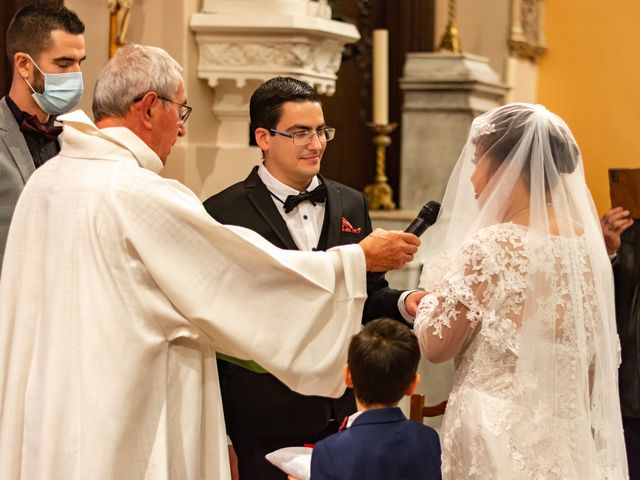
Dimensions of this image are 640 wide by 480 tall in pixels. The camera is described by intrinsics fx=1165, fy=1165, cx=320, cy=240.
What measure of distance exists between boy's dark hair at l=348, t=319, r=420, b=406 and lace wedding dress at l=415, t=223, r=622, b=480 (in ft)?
0.94

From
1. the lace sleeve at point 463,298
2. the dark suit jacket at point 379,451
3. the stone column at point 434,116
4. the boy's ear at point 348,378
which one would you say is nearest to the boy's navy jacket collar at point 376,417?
the dark suit jacket at point 379,451

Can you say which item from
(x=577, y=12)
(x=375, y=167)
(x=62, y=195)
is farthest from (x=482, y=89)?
(x=62, y=195)

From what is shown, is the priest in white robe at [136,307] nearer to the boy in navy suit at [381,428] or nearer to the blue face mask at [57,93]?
the boy in navy suit at [381,428]

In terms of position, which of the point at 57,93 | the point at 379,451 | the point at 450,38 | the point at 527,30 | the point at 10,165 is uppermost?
the point at 527,30

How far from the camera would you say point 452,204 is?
3.38m

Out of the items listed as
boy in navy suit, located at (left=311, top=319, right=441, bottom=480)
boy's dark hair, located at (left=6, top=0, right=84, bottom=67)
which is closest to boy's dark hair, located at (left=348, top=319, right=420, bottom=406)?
A: boy in navy suit, located at (left=311, top=319, right=441, bottom=480)

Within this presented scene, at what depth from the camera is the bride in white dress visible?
9.75 ft

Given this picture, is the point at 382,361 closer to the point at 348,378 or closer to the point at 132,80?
the point at 348,378

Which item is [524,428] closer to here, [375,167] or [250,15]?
[250,15]

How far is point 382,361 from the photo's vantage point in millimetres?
2666

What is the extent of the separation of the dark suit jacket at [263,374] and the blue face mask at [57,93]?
524 millimetres

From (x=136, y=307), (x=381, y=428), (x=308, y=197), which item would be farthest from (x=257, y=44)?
(x=381, y=428)

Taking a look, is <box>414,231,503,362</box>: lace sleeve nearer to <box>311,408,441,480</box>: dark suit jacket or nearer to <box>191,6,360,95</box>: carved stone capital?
<box>311,408,441,480</box>: dark suit jacket

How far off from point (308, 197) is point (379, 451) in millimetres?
1028
